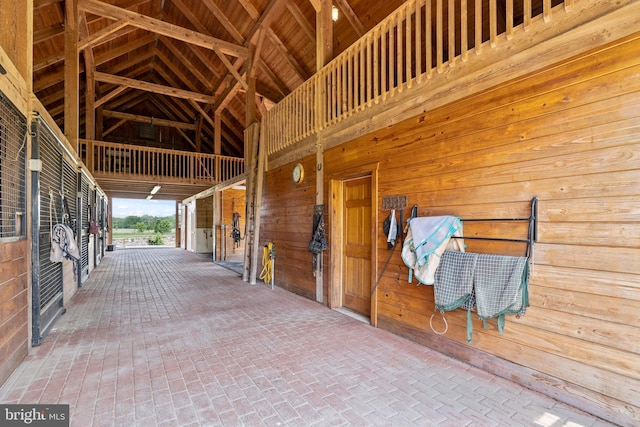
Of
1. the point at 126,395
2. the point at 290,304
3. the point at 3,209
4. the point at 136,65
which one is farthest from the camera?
the point at 136,65

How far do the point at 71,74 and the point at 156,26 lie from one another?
2.38 meters

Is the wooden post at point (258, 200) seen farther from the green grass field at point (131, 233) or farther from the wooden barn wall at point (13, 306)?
the green grass field at point (131, 233)

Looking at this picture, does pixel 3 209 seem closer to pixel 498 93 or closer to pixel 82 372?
pixel 82 372

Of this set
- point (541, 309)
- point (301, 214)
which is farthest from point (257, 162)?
point (541, 309)

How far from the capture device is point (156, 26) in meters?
7.43

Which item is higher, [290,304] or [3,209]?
[3,209]

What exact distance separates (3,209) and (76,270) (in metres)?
4.09

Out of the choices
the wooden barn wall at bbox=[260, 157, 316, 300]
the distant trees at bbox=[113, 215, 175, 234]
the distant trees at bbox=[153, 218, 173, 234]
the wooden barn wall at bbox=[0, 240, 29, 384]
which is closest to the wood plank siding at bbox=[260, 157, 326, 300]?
the wooden barn wall at bbox=[260, 157, 316, 300]

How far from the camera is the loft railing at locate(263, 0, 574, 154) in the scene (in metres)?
2.76

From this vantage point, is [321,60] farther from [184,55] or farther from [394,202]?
[184,55]

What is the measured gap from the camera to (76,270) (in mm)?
5723

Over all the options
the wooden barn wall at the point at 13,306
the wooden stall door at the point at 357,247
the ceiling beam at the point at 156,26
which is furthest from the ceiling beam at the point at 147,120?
the wooden barn wall at the point at 13,306

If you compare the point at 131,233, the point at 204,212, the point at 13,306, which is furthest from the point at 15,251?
the point at 131,233

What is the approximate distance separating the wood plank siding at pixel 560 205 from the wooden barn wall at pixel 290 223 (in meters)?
2.35
